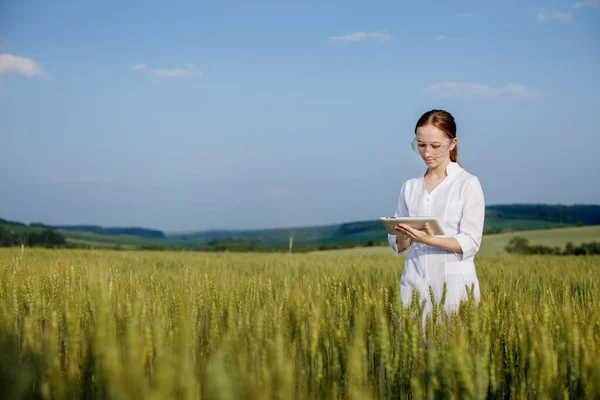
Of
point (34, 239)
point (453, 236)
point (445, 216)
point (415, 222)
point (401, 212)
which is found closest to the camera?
point (415, 222)

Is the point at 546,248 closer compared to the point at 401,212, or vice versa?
the point at 401,212

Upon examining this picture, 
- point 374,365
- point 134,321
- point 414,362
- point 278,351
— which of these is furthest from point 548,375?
point 134,321

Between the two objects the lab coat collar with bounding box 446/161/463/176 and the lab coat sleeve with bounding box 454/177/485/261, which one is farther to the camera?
the lab coat collar with bounding box 446/161/463/176

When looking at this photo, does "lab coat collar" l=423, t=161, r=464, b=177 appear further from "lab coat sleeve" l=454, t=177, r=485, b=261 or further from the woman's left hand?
the woman's left hand

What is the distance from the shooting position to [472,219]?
3.35 metres

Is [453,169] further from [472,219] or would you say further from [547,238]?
[547,238]

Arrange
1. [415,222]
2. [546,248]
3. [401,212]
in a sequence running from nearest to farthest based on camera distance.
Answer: [415,222], [401,212], [546,248]

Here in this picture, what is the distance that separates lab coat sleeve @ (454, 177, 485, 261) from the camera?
10.8 ft

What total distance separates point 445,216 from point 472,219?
16cm

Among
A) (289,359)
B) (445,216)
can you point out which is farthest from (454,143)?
(289,359)

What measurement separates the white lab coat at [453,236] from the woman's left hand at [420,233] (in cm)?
22

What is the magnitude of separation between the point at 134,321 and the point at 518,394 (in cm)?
138

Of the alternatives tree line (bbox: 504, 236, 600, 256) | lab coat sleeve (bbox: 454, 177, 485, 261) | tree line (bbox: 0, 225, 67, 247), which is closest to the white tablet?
lab coat sleeve (bbox: 454, 177, 485, 261)

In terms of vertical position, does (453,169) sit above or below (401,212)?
above
